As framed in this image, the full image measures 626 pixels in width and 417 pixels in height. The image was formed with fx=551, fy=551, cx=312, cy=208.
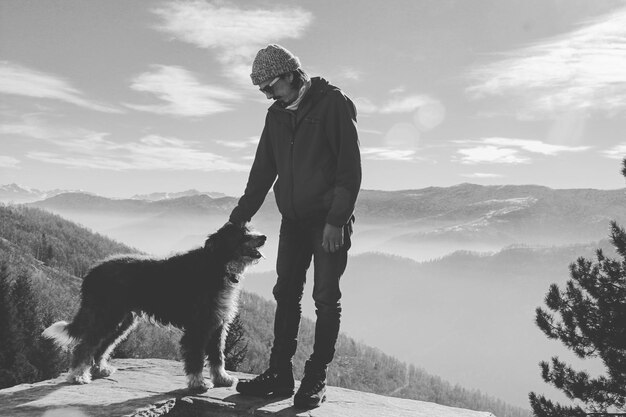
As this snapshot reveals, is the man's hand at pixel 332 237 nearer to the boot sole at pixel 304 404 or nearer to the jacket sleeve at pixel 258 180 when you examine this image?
the jacket sleeve at pixel 258 180

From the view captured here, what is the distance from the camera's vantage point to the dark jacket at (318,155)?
5469mm

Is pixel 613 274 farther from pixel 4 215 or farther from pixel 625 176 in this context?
pixel 4 215

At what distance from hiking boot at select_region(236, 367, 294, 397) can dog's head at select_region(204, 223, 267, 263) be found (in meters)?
1.33

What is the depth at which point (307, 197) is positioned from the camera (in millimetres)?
5691

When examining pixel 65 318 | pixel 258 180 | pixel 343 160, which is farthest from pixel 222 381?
pixel 65 318

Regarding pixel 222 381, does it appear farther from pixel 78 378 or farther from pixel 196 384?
pixel 78 378

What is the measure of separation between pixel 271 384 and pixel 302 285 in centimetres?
116

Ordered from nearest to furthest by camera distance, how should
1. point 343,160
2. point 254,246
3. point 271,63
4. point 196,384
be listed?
point 271,63
point 343,160
point 196,384
point 254,246

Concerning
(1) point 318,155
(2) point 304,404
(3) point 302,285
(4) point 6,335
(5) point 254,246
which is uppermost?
(1) point 318,155

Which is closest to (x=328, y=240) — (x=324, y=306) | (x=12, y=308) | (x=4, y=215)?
(x=324, y=306)

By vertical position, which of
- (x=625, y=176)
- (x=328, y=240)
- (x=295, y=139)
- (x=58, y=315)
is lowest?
(x=58, y=315)

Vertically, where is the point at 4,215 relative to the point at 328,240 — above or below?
above

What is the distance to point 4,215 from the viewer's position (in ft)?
119

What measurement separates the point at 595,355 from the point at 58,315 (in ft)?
54.0
